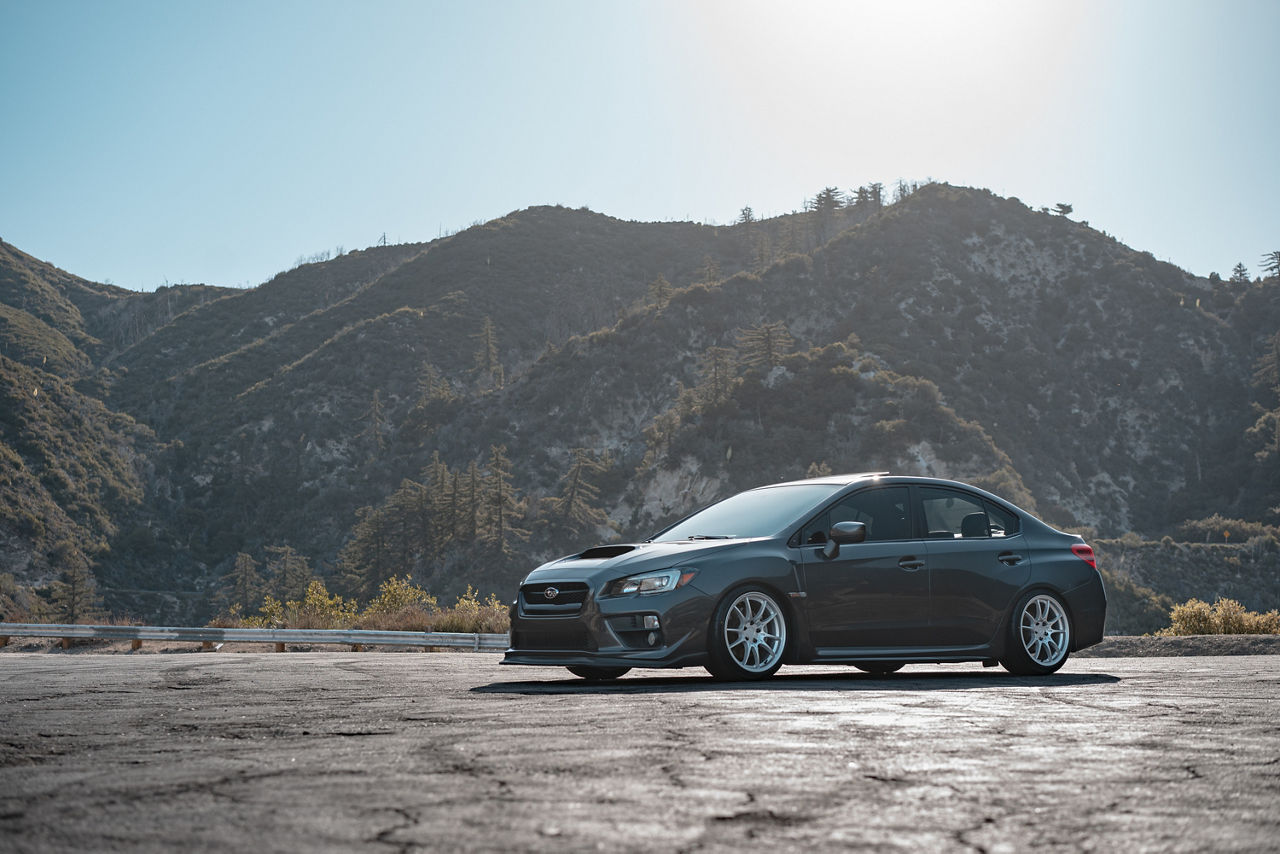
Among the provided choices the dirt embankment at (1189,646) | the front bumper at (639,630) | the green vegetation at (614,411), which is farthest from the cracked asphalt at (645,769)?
the green vegetation at (614,411)

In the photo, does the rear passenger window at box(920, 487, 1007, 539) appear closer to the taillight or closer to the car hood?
the taillight

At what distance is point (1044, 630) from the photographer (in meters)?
9.79

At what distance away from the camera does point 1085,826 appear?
135 inches

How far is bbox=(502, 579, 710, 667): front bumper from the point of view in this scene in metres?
8.26

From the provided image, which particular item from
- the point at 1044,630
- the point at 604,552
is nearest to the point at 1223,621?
the point at 1044,630

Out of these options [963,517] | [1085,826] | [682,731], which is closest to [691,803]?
[1085,826]

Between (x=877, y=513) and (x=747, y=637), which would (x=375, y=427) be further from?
(x=747, y=637)

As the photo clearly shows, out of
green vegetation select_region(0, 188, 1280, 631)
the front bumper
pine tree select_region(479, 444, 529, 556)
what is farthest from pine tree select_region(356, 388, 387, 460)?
the front bumper

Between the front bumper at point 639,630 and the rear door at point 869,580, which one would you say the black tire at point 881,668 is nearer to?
the rear door at point 869,580

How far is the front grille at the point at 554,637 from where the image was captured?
8508mm

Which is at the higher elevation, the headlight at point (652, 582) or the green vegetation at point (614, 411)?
the green vegetation at point (614, 411)

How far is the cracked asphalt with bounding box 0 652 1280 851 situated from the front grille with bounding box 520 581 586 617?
36.4 inches

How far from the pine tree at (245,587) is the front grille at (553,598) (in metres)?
77.0

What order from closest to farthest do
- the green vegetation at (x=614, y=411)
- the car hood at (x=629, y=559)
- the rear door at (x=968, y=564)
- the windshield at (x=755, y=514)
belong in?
the car hood at (x=629, y=559) → the windshield at (x=755, y=514) → the rear door at (x=968, y=564) → the green vegetation at (x=614, y=411)
